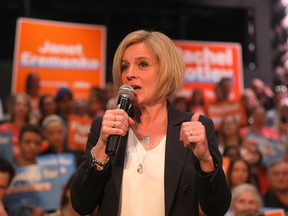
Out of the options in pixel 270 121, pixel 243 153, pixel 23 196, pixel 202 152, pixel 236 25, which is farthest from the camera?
pixel 236 25

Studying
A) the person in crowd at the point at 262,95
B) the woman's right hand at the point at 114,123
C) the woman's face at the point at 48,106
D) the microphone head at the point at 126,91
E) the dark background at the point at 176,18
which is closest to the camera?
the woman's right hand at the point at 114,123

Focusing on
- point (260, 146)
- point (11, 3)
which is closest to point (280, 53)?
point (11, 3)

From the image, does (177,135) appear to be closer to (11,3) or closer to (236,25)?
(11,3)

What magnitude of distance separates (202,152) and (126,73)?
0.42 meters

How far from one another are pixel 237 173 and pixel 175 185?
108 inches

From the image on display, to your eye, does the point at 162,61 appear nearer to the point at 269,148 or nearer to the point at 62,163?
the point at 62,163

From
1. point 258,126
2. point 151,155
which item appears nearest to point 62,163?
point 258,126

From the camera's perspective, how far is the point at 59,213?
12.4 ft

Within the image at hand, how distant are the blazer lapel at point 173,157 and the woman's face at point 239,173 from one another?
256 centimetres

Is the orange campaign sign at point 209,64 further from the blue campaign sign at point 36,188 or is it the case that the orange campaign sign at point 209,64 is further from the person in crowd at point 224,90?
the blue campaign sign at point 36,188

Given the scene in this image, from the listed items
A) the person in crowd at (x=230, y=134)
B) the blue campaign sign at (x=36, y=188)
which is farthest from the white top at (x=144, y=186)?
the person in crowd at (x=230, y=134)

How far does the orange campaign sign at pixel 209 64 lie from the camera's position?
775 cm

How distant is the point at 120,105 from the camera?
1.71m

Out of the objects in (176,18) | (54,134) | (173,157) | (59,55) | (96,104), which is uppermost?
(176,18)
